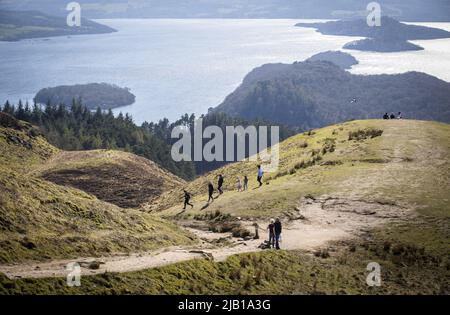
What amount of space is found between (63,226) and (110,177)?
126 feet

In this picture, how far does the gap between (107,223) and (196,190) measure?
24595 mm

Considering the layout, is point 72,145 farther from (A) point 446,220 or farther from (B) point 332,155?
(A) point 446,220

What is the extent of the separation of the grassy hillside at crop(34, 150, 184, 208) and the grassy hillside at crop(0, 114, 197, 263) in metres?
26.7

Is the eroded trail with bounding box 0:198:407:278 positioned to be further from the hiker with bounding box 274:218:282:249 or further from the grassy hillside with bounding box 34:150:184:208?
the grassy hillside with bounding box 34:150:184:208

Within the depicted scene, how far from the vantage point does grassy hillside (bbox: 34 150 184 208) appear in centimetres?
6056

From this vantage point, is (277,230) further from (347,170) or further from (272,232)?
(347,170)

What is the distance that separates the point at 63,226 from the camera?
86.7 ft

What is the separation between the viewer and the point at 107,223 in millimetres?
28516

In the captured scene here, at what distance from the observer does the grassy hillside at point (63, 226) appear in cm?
2356

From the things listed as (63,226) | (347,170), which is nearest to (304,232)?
(347,170)

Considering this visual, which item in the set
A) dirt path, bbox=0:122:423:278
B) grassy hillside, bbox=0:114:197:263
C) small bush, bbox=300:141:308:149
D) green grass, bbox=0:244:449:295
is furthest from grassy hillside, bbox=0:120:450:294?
grassy hillside, bbox=0:114:197:263

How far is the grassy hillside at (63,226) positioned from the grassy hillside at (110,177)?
2672 cm

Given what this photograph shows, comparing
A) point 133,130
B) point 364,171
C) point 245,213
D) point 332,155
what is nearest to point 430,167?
point 364,171
